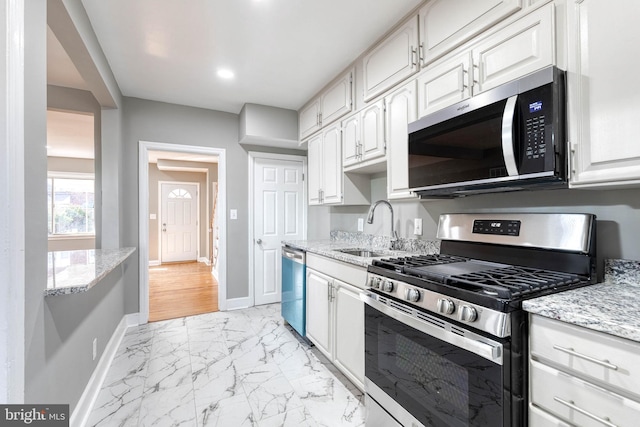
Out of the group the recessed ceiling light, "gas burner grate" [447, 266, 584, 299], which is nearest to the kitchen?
"gas burner grate" [447, 266, 584, 299]

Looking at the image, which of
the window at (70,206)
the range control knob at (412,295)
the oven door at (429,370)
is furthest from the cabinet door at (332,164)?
the window at (70,206)

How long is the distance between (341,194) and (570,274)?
178cm

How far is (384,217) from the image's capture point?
2.67 metres

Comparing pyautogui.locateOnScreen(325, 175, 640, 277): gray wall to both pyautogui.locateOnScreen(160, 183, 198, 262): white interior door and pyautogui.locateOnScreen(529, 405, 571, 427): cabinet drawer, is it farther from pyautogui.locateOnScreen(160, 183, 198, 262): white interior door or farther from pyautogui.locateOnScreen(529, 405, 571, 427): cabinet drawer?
pyautogui.locateOnScreen(160, 183, 198, 262): white interior door

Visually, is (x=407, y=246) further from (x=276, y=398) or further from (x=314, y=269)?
(x=276, y=398)

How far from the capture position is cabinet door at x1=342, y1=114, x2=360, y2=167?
2.47m

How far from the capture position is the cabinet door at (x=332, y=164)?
2.76 meters

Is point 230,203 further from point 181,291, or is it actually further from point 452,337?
point 452,337

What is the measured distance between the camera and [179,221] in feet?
23.1

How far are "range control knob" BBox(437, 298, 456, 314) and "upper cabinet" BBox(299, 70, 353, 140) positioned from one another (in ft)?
6.16

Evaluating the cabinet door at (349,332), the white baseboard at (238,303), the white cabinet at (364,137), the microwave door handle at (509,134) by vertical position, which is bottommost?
the white baseboard at (238,303)

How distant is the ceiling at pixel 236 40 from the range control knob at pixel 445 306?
179 cm

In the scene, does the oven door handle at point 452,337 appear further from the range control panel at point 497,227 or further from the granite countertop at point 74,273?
the granite countertop at point 74,273

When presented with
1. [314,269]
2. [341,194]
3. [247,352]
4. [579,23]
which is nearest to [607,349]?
[579,23]
